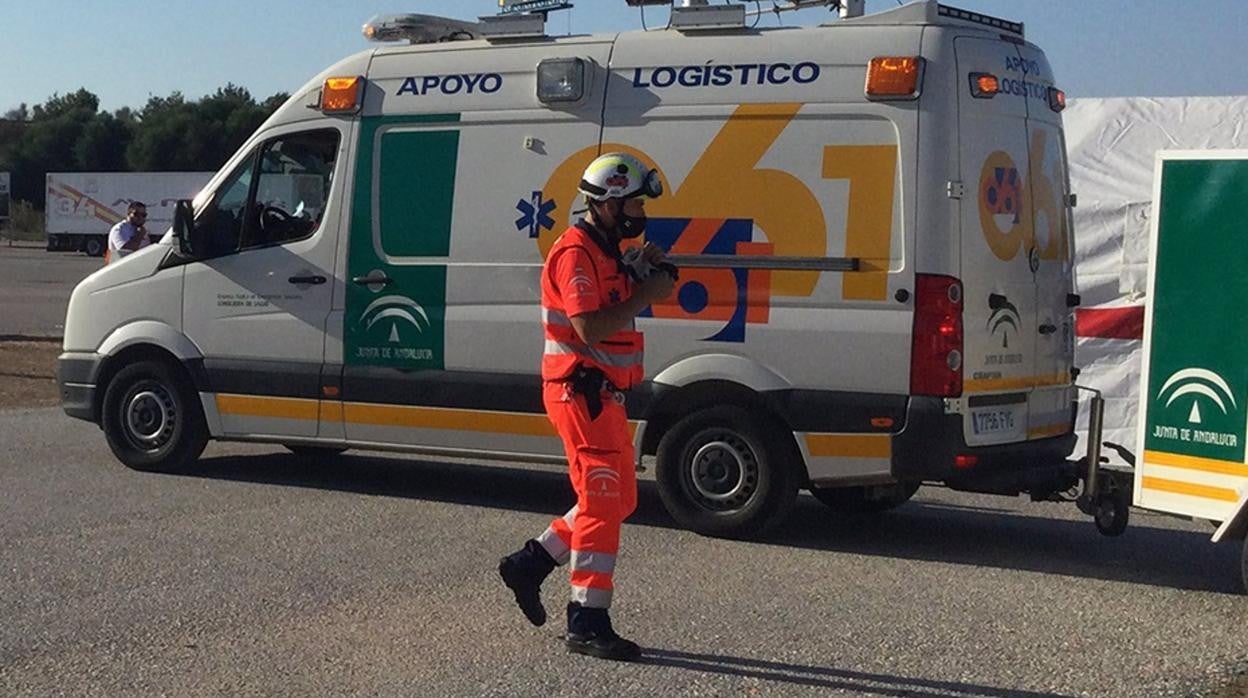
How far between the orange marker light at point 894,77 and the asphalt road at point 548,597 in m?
2.35

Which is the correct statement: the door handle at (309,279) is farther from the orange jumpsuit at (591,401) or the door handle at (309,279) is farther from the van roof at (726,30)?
the orange jumpsuit at (591,401)

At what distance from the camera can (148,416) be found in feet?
33.1

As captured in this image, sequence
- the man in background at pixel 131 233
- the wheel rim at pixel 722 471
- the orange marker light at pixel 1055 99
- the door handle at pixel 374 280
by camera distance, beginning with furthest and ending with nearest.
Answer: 1. the man in background at pixel 131 233
2. the door handle at pixel 374 280
3. the orange marker light at pixel 1055 99
4. the wheel rim at pixel 722 471

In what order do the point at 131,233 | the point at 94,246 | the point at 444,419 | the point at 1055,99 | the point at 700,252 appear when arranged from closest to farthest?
the point at 700,252 → the point at 1055,99 → the point at 444,419 → the point at 131,233 → the point at 94,246

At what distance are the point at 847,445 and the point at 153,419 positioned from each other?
4.62 m

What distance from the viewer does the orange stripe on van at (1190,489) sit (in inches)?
281

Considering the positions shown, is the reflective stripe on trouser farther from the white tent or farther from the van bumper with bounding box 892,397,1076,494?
the white tent

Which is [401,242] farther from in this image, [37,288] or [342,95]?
[37,288]

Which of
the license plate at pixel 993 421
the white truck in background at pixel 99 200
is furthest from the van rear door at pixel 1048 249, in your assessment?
the white truck in background at pixel 99 200

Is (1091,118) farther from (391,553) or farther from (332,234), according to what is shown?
(391,553)

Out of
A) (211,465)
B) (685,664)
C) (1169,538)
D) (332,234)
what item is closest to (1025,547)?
(1169,538)

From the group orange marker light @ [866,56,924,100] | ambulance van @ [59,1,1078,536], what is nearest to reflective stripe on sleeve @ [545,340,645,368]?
ambulance van @ [59,1,1078,536]

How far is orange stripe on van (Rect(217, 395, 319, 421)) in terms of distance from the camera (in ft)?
31.0

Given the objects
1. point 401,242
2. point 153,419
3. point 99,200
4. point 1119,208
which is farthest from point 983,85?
point 99,200
